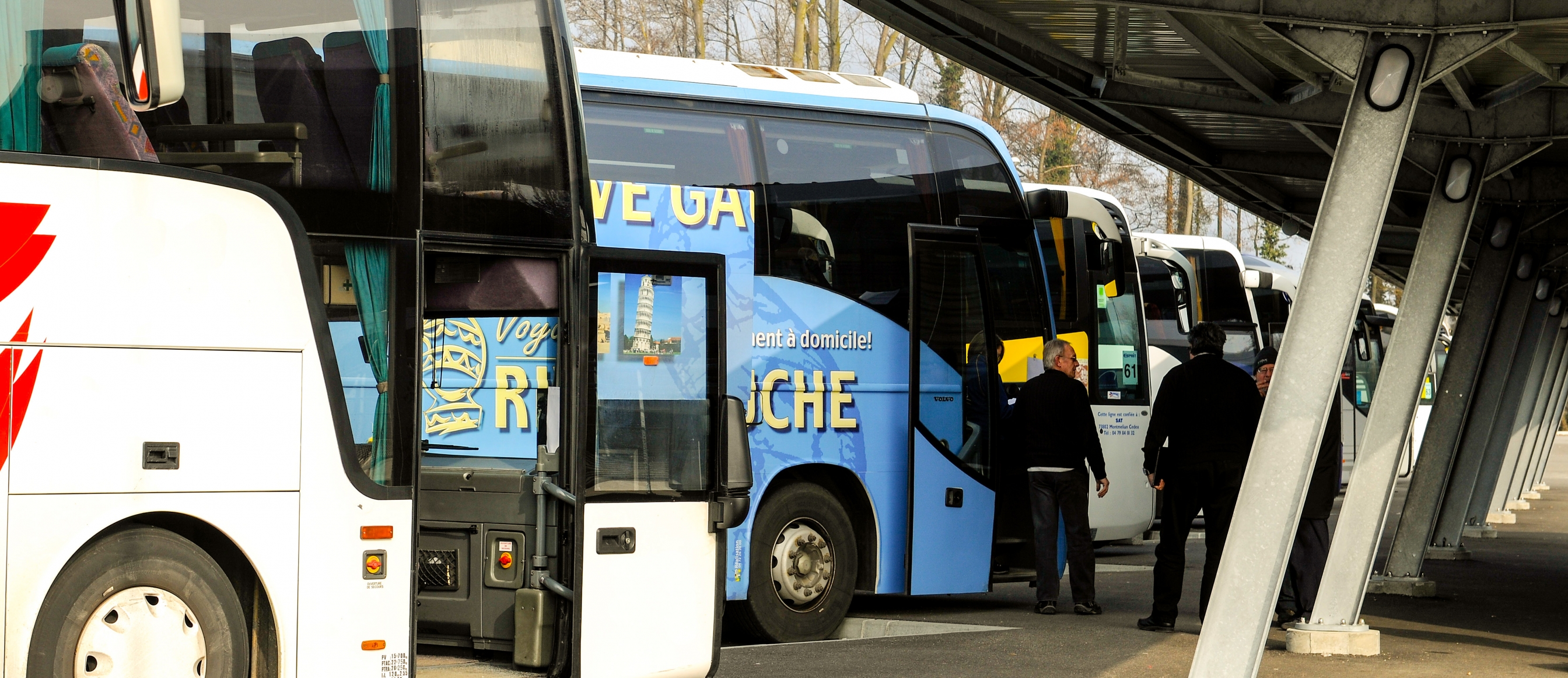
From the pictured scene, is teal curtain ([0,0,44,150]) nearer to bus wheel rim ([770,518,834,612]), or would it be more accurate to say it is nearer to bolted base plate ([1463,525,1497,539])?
bus wheel rim ([770,518,834,612])

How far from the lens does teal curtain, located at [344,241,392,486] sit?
6137mm

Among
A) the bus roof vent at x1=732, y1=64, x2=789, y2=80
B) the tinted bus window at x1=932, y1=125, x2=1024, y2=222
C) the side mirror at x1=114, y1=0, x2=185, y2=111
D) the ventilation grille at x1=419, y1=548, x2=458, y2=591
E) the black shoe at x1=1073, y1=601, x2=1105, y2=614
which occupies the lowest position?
the black shoe at x1=1073, y1=601, x2=1105, y2=614

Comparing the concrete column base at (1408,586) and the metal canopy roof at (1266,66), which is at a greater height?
the metal canopy roof at (1266,66)

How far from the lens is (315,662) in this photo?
593cm

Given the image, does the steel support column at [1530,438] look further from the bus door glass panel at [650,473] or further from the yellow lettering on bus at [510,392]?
the bus door glass panel at [650,473]

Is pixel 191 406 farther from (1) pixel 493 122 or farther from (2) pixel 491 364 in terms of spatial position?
(2) pixel 491 364

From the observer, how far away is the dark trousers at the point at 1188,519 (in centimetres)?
1038

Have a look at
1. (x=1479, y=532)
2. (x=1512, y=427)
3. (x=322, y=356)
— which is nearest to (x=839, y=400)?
(x=322, y=356)

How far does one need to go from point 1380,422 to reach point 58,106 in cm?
760

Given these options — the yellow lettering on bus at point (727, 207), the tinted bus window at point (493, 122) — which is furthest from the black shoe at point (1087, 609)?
the tinted bus window at point (493, 122)

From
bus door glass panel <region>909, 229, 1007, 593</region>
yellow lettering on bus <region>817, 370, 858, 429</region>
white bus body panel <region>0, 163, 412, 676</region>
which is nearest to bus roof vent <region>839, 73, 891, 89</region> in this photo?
bus door glass panel <region>909, 229, 1007, 593</region>

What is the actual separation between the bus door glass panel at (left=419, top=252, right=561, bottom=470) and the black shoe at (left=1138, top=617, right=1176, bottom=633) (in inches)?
169

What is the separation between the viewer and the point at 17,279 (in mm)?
5336

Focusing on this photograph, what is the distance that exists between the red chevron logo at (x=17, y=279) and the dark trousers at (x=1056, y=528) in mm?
7482
